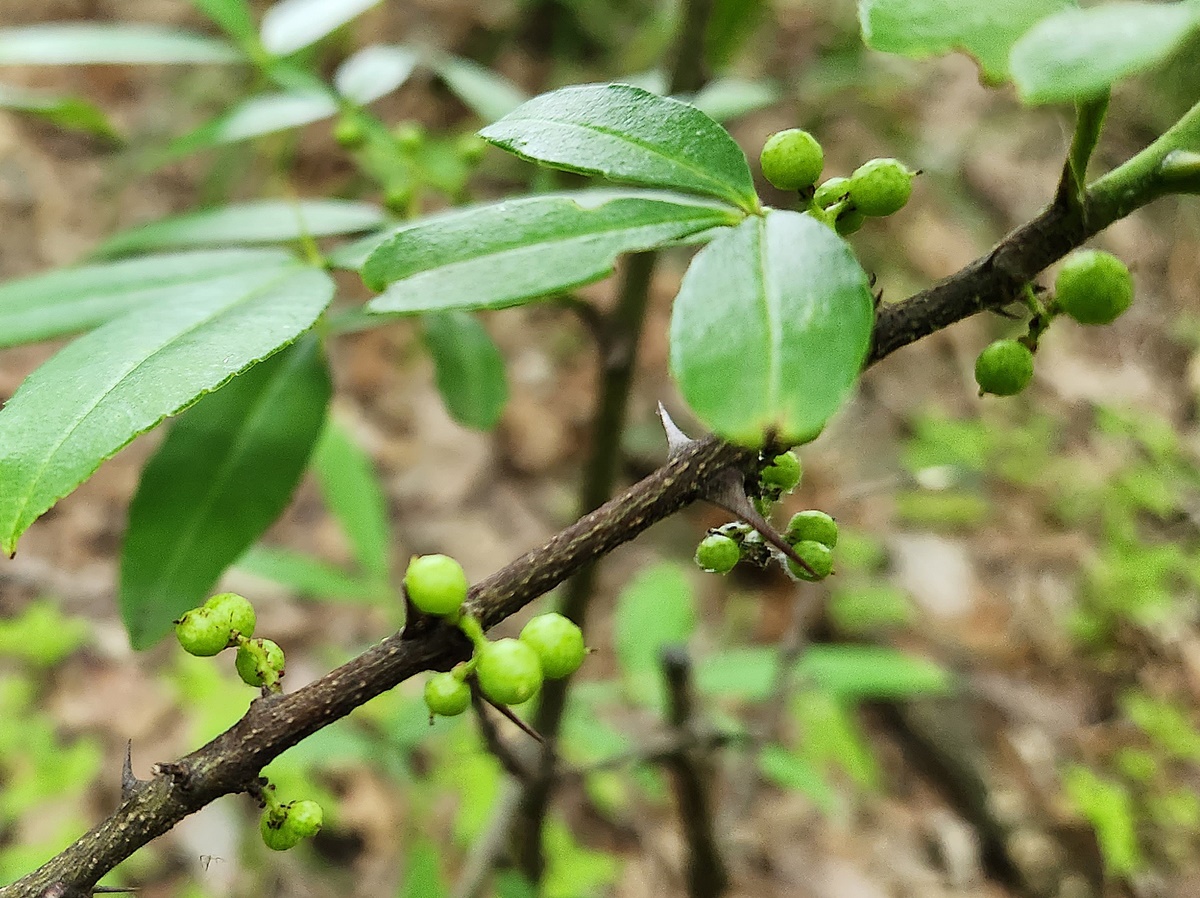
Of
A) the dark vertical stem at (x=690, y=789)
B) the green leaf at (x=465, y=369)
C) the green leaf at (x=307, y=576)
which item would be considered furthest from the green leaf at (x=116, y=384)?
the green leaf at (x=307, y=576)

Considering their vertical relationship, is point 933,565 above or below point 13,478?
below

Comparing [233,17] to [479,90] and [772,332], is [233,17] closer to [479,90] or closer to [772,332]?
[479,90]

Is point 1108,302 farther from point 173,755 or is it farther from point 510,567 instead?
point 173,755

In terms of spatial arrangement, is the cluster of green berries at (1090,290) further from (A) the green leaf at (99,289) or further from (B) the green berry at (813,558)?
(A) the green leaf at (99,289)

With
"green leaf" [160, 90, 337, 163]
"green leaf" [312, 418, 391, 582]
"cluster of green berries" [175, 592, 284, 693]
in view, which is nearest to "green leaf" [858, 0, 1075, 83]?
"cluster of green berries" [175, 592, 284, 693]

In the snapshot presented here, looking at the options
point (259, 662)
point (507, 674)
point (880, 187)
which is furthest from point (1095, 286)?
point (259, 662)

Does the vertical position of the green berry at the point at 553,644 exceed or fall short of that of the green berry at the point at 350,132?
it exceeds it

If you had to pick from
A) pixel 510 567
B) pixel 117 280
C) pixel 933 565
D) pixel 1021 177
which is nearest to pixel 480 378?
pixel 117 280
